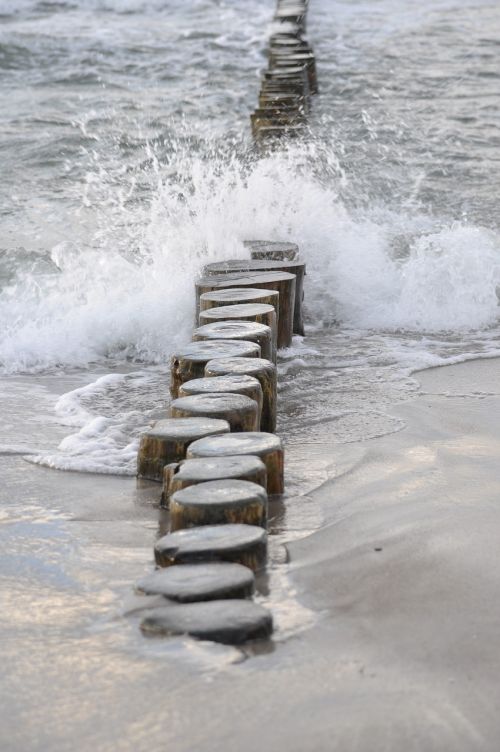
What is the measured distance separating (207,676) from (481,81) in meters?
13.8

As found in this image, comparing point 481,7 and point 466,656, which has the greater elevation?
point 481,7

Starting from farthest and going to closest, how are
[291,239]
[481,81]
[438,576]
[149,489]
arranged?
[481,81], [291,239], [149,489], [438,576]

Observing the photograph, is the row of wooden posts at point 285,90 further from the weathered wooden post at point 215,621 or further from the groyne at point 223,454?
the weathered wooden post at point 215,621

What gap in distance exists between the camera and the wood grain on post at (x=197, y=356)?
4172mm

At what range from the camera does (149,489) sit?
12.0 ft

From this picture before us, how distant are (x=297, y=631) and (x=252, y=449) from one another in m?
0.91

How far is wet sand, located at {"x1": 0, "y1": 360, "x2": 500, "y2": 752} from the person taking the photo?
2.12 m

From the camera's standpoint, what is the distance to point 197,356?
421 cm

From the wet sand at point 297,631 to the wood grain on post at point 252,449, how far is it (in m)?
0.10

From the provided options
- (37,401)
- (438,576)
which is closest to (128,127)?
(37,401)

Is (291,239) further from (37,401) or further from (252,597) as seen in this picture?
(252,597)

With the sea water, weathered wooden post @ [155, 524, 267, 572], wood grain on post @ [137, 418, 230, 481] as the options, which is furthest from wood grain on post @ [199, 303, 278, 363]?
weathered wooden post @ [155, 524, 267, 572]

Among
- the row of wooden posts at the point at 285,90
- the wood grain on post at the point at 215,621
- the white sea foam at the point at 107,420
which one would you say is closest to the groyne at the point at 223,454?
the wood grain on post at the point at 215,621

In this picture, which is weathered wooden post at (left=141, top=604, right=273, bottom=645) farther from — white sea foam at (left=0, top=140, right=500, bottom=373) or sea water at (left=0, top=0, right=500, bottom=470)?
white sea foam at (left=0, top=140, right=500, bottom=373)
